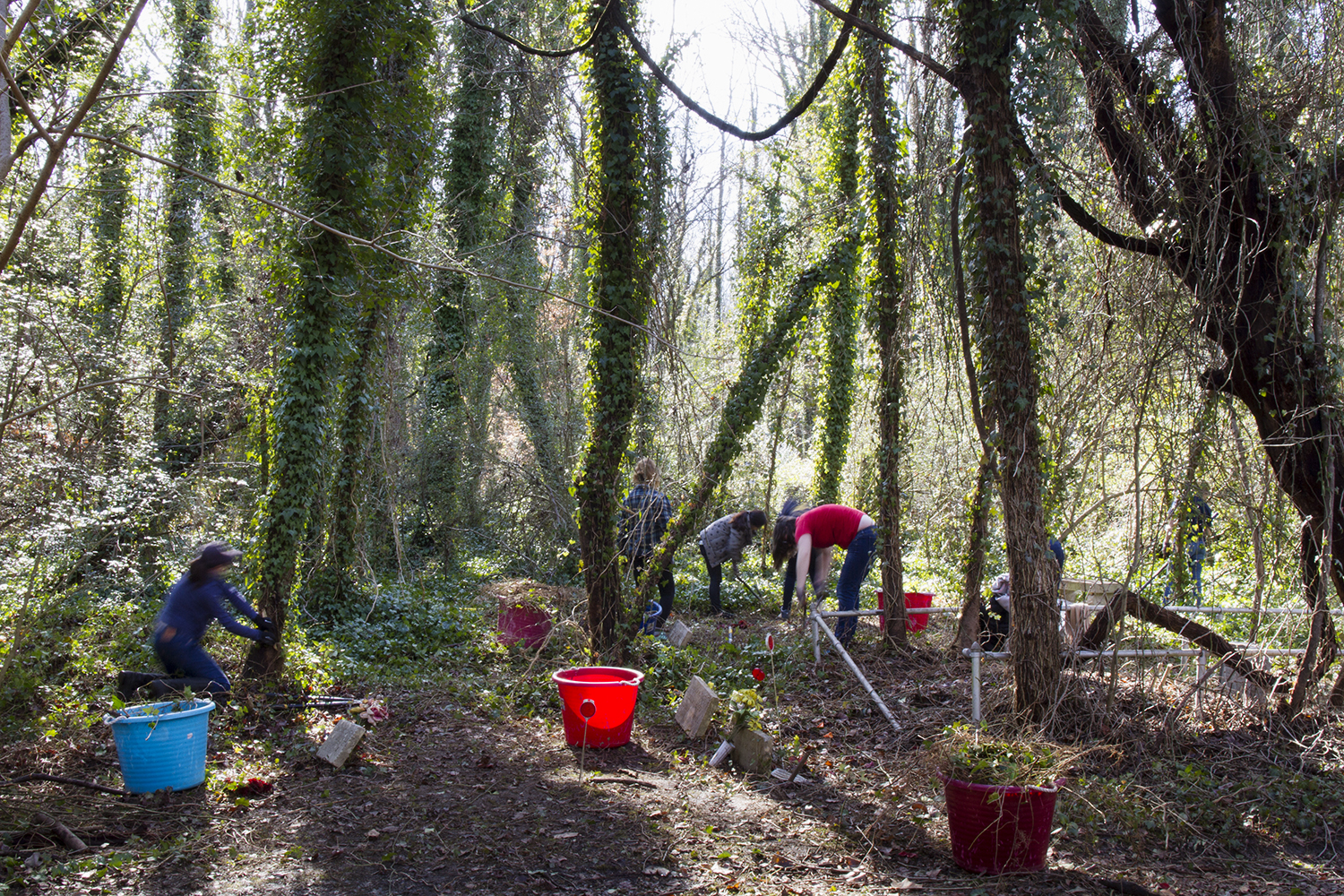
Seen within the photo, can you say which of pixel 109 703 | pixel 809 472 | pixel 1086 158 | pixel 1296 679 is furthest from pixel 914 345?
pixel 809 472

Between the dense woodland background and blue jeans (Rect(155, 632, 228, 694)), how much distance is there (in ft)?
1.92

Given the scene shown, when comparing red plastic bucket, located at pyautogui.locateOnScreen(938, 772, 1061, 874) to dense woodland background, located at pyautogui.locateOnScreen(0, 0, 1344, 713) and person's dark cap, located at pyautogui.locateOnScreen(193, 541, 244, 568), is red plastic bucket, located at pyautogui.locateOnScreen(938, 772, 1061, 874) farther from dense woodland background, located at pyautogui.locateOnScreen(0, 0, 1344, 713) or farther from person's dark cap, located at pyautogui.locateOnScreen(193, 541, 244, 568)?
person's dark cap, located at pyautogui.locateOnScreen(193, 541, 244, 568)

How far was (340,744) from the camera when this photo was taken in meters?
5.26

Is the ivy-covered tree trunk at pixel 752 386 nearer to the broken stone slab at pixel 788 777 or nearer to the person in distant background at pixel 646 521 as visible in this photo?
the person in distant background at pixel 646 521

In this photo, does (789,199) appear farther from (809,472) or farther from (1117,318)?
(1117,318)

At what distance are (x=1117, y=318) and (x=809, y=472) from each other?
12.9 meters

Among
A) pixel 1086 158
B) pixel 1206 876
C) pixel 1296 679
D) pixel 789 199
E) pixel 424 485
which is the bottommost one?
pixel 1206 876

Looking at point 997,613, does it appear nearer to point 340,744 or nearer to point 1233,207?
point 1233,207

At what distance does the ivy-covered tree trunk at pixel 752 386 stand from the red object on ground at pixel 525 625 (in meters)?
1.12

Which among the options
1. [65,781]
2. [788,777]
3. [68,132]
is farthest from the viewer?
[788,777]

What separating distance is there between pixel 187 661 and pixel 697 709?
338cm

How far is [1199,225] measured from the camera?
5.19m

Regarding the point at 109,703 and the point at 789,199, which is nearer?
the point at 109,703

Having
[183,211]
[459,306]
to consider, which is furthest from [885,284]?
[183,211]
